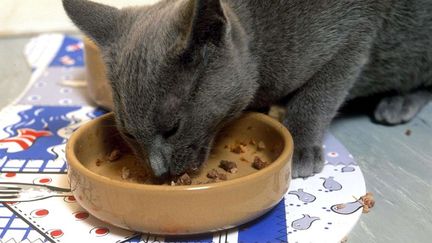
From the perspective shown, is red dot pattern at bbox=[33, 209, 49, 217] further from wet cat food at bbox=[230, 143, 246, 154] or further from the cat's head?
wet cat food at bbox=[230, 143, 246, 154]

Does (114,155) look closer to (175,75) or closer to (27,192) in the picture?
(27,192)

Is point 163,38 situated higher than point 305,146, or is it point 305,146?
point 163,38

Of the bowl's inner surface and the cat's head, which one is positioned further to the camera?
the bowl's inner surface

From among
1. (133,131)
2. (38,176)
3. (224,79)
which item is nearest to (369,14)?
(224,79)

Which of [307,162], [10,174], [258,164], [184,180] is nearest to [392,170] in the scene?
[307,162]

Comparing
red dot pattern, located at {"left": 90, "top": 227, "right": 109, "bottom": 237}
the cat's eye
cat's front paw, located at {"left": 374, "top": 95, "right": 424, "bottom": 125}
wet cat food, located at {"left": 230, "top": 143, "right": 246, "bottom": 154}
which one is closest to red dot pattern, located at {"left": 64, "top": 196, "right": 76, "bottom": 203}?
red dot pattern, located at {"left": 90, "top": 227, "right": 109, "bottom": 237}

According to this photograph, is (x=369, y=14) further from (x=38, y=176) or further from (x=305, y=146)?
(x=38, y=176)
